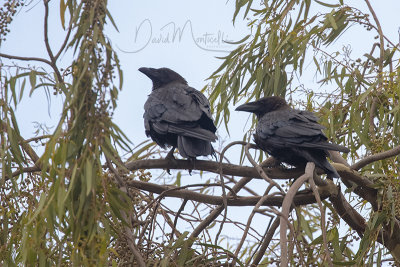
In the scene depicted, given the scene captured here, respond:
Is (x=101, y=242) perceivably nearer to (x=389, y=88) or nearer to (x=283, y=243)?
(x=283, y=243)

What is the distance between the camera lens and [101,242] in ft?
8.67

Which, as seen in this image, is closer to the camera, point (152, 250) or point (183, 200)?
point (152, 250)

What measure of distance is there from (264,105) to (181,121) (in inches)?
26.3

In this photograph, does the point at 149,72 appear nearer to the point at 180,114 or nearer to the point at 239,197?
the point at 180,114

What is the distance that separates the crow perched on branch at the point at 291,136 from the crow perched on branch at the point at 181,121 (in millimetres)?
365

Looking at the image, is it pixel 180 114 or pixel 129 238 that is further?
pixel 180 114

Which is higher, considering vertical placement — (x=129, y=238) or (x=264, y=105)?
(x=264, y=105)

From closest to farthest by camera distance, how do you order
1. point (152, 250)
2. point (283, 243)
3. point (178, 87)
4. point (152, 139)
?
point (283, 243) → point (152, 250) → point (152, 139) → point (178, 87)

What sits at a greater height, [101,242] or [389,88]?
[389,88]

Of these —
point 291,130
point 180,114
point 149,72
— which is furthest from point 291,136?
point 149,72

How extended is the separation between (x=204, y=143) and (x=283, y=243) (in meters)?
1.83

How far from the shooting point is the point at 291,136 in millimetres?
4449

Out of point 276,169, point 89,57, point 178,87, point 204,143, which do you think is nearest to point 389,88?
point 276,169

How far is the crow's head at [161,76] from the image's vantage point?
563cm
